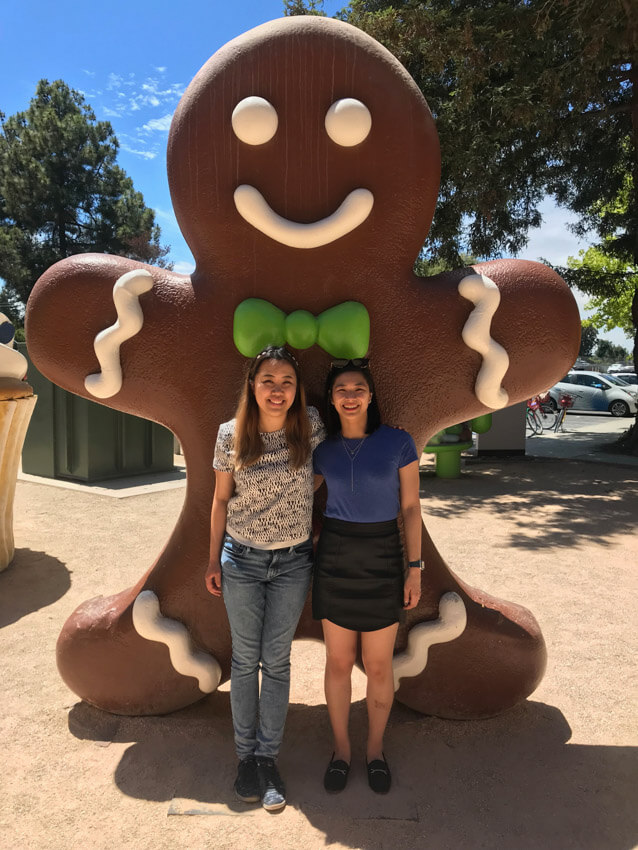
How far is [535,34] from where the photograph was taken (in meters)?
7.42

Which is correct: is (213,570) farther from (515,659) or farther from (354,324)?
(515,659)

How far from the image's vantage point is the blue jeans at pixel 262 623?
6.79ft

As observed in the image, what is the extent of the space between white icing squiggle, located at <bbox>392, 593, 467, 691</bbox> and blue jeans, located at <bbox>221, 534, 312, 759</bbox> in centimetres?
54

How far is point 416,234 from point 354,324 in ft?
1.47

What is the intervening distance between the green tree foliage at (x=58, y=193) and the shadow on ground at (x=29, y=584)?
67.5 feet

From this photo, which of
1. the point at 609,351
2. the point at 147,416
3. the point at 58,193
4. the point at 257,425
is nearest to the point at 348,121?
the point at 257,425

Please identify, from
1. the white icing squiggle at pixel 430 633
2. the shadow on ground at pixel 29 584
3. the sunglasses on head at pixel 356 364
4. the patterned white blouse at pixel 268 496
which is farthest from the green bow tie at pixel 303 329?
the shadow on ground at pixel 29 584

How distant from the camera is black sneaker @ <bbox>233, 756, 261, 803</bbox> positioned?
207 centimetres

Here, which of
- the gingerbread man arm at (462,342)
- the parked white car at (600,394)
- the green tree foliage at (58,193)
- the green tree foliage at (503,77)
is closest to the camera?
the gingerbread man arm at (462,342)

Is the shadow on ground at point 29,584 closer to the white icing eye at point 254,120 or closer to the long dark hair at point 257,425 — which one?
the long dark hair at point 257,425

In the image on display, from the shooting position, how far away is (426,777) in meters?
2.22

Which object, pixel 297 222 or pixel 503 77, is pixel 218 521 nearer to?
pixel 297 222

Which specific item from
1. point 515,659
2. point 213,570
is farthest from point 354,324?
point 515,659

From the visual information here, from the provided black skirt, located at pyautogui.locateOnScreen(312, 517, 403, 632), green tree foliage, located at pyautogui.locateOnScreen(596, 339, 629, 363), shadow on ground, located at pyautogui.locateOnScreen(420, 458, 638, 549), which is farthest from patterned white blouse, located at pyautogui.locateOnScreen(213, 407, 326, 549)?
green tree foliage, located at pyautogui.locateOnScreen(596, 339, 629, 363)
